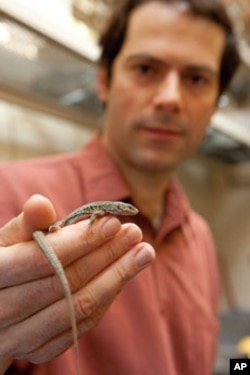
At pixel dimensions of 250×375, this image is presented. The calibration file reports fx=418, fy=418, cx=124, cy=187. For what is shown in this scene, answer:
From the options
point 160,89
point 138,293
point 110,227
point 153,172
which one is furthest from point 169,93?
point 110,227

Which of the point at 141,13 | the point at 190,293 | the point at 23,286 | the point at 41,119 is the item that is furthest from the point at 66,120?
the point at 23,286

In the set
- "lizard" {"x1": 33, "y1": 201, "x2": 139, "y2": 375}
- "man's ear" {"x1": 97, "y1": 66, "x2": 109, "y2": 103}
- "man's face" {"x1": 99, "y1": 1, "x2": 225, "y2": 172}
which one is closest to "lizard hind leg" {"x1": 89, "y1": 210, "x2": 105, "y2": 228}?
"lizard" {"x1": 33, "y1": 201, "x2": 139, "y2": 375}

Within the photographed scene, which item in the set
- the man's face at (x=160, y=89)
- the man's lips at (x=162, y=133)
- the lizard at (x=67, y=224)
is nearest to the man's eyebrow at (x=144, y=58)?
the man's face at (x=160, y=89)

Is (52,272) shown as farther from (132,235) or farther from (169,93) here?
(169,93)

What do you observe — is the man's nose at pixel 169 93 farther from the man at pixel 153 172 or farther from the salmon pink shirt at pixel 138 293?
the salmon pink shirt at pixel 138 293

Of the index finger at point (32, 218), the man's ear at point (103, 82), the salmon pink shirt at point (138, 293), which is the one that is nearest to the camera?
the index finger at point (32, 218)

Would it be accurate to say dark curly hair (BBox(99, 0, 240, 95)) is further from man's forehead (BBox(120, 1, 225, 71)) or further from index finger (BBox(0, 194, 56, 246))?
index finger (BBox(0, 194, 56, 246))
